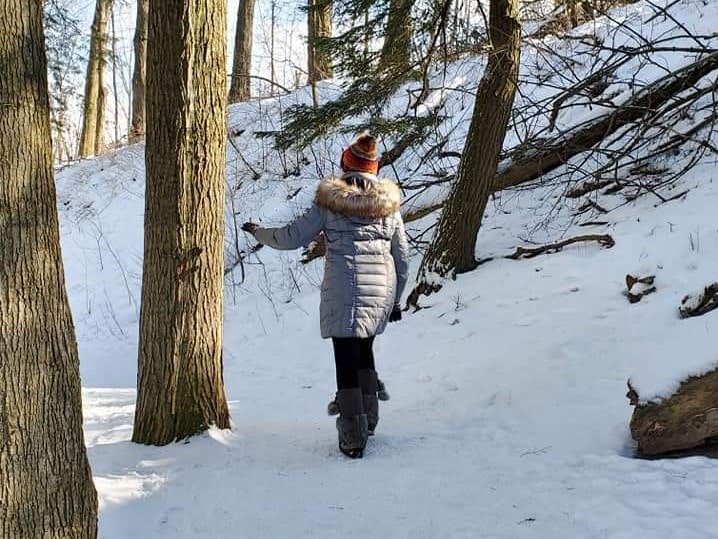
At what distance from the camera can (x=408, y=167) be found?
10.6 metres

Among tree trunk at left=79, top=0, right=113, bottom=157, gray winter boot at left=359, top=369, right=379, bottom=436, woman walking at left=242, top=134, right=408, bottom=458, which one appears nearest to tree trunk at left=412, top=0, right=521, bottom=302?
woman walking at left=242, top=134, right=408, bottom=458

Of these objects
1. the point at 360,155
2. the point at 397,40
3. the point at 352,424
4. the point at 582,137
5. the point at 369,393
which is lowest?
the point at 352,424

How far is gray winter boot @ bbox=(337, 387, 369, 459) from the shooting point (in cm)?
362

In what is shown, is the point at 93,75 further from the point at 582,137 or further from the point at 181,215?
the point at 181,215

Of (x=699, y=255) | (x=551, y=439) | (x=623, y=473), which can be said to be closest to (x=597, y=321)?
(x=699, y=255)

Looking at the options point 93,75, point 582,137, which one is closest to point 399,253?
point 582,137

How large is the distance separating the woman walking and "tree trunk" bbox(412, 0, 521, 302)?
3143 millimetres

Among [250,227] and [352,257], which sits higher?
[250,227]

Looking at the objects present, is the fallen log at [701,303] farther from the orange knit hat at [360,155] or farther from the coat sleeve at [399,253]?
the orange knit hat at [360,155]

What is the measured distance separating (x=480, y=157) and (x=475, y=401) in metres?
3.11

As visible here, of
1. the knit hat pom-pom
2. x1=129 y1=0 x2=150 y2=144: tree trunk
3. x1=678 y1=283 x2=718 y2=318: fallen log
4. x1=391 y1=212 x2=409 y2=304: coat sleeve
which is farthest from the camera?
x1=129 y1=0 x2=150 y2=144: tree trunk

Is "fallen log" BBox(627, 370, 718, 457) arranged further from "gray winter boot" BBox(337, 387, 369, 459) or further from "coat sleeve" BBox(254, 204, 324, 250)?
"coat sleeve" BBox(254, 204, 324, 250)

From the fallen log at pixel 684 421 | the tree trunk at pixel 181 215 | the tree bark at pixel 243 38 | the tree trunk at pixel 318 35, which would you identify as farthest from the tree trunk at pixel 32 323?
the tree bark at pixel 243 38

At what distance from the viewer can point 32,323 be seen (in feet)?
7.48
